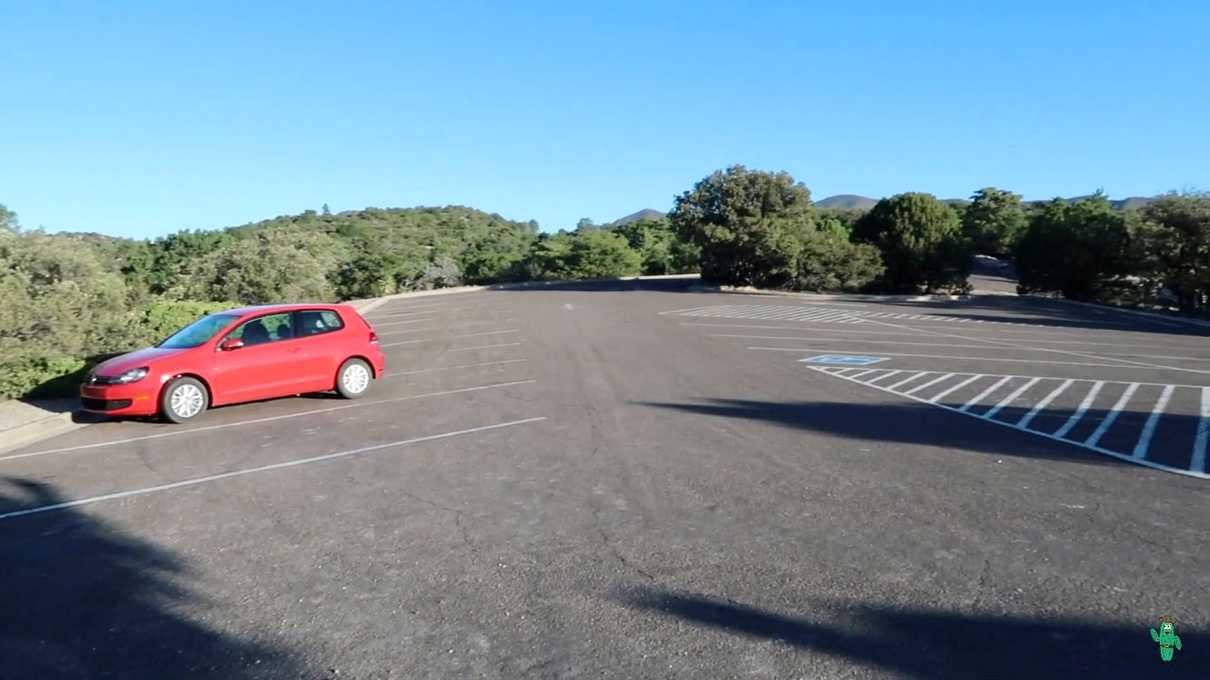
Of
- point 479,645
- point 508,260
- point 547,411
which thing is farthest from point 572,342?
point 508,260

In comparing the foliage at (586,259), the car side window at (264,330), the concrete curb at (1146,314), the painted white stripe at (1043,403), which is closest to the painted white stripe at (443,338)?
the car side window at (264,330)

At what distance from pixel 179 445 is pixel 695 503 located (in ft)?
19.9

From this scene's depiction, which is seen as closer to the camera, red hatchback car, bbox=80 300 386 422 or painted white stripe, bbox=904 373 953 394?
red hatchback car, bbox=80 300 386 422

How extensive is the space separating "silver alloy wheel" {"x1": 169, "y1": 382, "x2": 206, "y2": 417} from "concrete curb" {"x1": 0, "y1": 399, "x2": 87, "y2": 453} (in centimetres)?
130

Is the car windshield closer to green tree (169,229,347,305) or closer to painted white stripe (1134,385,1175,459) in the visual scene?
painted white stripe (1134,385,1175,459)

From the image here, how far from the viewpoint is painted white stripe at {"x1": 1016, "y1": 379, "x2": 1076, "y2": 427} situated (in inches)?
416

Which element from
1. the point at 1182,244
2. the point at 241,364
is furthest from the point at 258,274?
the point at 1182,244

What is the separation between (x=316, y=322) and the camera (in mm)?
12195

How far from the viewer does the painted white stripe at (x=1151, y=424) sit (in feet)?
28.9

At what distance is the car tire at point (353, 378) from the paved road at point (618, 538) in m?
0.46

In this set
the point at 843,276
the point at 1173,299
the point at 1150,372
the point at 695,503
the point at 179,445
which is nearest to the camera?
the point at 695,503

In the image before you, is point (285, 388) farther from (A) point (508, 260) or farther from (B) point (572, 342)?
(A) point (508, 260)

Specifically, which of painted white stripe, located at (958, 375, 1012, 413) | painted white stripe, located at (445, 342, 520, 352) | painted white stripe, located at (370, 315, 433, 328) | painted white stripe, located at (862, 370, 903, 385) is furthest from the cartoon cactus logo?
painted white stripe, located at (370, 315, 433, 328)

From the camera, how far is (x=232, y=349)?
435 inches
